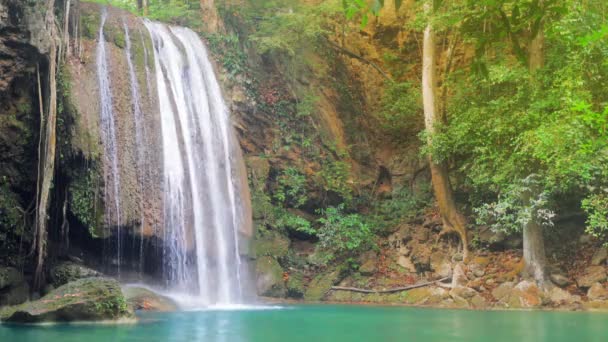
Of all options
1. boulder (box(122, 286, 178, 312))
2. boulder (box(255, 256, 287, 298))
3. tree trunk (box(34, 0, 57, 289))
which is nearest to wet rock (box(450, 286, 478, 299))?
boulder (box(255, 256, 287, 298))

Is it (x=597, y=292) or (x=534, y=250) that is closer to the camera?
(x=597, y=292)

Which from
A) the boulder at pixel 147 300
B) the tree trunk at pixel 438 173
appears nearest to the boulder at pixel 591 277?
the tree trunk at pixel 438 173

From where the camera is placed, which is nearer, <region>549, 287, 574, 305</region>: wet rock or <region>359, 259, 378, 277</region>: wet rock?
<region>549, 287, 574, 305</region>: wet rock

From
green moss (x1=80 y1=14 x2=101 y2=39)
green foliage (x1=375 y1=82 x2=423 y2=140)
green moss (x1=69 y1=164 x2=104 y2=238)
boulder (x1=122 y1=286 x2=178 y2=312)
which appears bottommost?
boulder (x1=122 y1=286 x2=178 y2=312)

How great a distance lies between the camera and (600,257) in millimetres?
13203

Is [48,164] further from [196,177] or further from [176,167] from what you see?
[196,177]

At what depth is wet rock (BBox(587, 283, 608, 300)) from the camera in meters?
12.4

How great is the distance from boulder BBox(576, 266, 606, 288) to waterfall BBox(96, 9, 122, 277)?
32.9ft

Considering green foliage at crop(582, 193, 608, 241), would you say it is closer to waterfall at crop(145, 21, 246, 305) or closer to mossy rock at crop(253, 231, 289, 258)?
mossy rock at crop(253, 231, 289, 258)

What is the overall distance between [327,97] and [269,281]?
256 inches

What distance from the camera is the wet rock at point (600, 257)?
13.2 m

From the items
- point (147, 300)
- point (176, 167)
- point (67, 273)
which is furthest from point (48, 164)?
point (176, 167)

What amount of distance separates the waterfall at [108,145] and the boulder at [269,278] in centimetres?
378

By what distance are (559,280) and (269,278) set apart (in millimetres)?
6779
